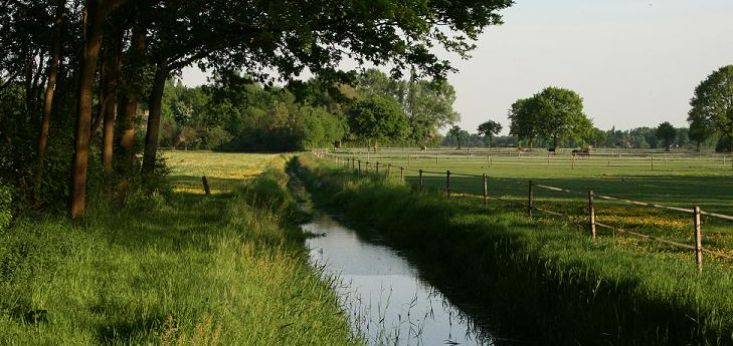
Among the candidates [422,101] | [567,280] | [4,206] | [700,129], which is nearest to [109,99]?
[4,206]

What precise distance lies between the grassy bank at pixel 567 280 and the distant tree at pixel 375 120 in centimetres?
11048

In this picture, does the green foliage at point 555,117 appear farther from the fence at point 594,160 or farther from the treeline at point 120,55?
the treeline at point 120,55

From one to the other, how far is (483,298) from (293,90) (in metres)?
15.5

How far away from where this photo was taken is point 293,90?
27.8 metres

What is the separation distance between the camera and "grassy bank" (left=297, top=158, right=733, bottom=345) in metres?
8.96

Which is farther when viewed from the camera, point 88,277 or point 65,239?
point 65,239

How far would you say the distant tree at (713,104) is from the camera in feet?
396

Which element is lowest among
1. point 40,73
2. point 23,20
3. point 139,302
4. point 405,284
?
point 405,284

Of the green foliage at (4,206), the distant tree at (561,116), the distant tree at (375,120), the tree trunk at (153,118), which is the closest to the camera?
the green foliage at (4,206)

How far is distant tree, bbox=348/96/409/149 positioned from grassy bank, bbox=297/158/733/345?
11048 centimetres

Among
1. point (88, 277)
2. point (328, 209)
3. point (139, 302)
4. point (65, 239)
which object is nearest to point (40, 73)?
point (65, 239)

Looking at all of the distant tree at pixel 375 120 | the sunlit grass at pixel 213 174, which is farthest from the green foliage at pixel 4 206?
the distant tree at pixel 375 120

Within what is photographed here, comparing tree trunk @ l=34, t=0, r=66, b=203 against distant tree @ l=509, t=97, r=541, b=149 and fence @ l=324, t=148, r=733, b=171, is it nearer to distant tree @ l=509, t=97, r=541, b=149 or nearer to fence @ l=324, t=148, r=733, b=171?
fence @ l=324, t=148, r=733, b=171

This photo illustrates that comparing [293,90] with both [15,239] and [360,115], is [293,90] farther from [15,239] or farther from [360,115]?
[360,115]
